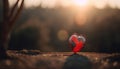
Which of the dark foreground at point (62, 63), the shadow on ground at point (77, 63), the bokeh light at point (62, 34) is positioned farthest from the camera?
the bokeh light at point (62, 34)

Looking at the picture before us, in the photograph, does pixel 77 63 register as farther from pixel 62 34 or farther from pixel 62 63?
pixel 62 34

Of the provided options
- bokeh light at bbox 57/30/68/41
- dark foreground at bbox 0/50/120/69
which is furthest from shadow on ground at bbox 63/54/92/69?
bokeh light at bbox 57/30/68/41

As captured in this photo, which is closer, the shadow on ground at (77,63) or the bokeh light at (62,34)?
the shadow on ground at (77,63)

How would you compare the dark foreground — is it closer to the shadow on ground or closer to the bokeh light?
the shadow on ground

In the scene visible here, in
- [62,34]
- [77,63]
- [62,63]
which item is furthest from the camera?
[62,34]

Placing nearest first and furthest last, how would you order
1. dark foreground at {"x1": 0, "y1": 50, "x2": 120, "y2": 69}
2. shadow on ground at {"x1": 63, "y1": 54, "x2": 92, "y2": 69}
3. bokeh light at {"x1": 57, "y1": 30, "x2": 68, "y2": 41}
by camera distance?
dark foreground at {"x1": 0, "y1": 50, "x2": 120, "y2": 69} < shadow on ground at {"x1": 63, "y1": 54, "x2": 92, "y2": 69} < bokeh light at {"x1": 57, "y1": 30, "x2": 68, "y2": 41}

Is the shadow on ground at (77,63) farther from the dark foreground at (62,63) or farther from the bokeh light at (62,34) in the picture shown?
the bokeh light at (62,34)

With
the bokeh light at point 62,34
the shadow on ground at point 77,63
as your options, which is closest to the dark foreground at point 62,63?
the shadow on ground at point 77,63

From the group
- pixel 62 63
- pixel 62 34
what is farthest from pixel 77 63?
pixel 62 34

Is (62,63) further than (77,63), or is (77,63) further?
(77,63)

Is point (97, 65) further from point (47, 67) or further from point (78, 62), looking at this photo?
point (47, 67)

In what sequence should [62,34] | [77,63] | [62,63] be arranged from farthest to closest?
[62,34] < [77,63] < [62,63]
